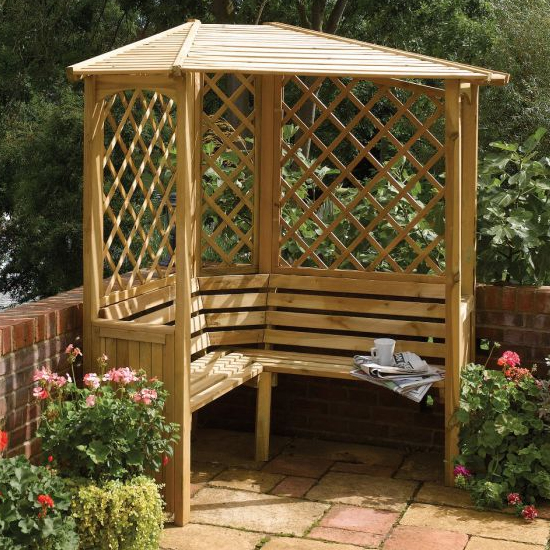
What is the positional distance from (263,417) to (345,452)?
0.49 m

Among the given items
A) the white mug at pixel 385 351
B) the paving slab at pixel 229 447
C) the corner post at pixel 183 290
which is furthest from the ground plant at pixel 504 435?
the corner post at pixel 183 290

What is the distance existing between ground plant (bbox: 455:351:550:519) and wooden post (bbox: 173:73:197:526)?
48.7 inches

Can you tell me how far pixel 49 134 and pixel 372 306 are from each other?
9.84 m

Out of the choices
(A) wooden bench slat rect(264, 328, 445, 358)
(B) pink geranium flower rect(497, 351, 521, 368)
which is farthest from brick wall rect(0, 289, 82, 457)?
(B) pink geranium flower rect(497, 351, 521, 368)

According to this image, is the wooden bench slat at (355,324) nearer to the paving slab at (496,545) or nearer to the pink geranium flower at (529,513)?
the pink geranium flower at (529,513)

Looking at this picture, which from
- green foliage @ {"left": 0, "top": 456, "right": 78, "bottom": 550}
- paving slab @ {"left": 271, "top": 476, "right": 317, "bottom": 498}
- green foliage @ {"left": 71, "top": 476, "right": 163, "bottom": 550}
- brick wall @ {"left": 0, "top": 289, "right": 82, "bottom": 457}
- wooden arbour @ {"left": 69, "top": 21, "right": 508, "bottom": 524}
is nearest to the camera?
green foliage @ {"left": 0, "top": 456, "right": 78, "bottom": 550}

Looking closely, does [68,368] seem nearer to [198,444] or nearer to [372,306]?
[198,444]

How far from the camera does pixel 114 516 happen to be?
353 centimetres

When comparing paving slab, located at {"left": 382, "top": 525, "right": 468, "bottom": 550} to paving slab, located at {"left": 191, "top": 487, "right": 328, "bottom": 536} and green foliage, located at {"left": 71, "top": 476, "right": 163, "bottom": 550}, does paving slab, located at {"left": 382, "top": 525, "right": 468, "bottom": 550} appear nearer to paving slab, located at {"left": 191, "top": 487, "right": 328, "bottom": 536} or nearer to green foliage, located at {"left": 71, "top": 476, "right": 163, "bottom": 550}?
paving slab, located at {"left": 191, "top": 487, "right": 328, "bottom": 536}

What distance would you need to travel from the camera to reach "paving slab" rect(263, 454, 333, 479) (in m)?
4.70

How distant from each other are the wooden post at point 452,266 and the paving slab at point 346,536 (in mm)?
716

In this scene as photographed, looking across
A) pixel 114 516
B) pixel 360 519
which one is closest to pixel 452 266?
pixel 360 519

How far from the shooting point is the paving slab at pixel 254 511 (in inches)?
159

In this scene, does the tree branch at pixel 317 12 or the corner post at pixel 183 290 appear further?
the tree branch at pixel 317 12
